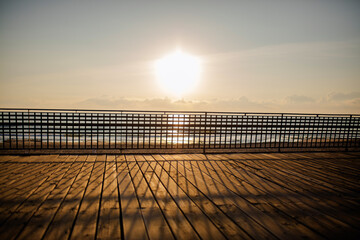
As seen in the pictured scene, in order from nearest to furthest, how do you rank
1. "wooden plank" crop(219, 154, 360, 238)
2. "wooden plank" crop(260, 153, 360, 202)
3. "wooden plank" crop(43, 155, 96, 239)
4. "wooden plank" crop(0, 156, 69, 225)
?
"wooden plank" crop(43, 155, 96, 239) < "wooden plank" crop(219, 154, 360, 238) < "wooden plank" crop(0, 156, 69, 225) < "wooden plank" crop(260, 153, 360, 202)

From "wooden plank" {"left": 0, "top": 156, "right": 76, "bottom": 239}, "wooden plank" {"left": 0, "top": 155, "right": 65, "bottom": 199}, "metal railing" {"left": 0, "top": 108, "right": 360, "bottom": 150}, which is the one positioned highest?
"metal railing" {"left": 0, "top": 108, "right": 360, "bottom": 150}

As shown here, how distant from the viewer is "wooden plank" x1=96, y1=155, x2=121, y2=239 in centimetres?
196

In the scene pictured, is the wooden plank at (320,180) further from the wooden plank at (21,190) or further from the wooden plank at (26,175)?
the wooden plank at (26,175)

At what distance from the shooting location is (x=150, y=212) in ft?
7.86

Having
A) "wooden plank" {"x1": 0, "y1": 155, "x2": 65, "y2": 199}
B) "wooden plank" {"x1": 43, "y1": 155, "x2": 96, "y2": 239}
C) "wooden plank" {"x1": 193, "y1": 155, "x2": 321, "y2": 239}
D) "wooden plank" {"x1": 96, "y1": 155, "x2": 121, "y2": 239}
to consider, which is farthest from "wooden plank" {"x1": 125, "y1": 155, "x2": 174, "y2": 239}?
"wooden plank" {"x1": 0, "y1": 155, "x2": 65, "y2": 199}

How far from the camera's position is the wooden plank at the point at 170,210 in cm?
199

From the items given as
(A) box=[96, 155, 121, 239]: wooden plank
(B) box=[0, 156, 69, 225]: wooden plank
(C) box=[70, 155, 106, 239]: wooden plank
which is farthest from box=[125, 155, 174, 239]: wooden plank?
(B) box=[0, 156, 69, 225]: wooden plank

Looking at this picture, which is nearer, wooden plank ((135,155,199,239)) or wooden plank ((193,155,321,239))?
wooden plank ((135,155,199,239))

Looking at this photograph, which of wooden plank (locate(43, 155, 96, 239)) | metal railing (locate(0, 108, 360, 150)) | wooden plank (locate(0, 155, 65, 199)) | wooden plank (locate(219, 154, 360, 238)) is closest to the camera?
wooden plank (locate(43, 155, 96, 239))

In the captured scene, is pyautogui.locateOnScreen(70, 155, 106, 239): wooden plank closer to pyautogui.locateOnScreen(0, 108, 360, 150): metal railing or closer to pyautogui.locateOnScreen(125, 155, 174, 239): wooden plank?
pyautogui.locateOnScreen(125, 155, 174, 239): wooden plank

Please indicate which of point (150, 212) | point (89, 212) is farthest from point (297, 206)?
point (89, 212)

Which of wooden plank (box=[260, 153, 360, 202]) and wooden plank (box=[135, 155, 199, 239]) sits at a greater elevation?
wooden plank (box=[135, 155, 199, 239])

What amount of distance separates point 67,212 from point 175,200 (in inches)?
46.5

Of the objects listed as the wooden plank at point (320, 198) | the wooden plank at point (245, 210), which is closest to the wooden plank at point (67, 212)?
the wooden plank at point (245, 210)
